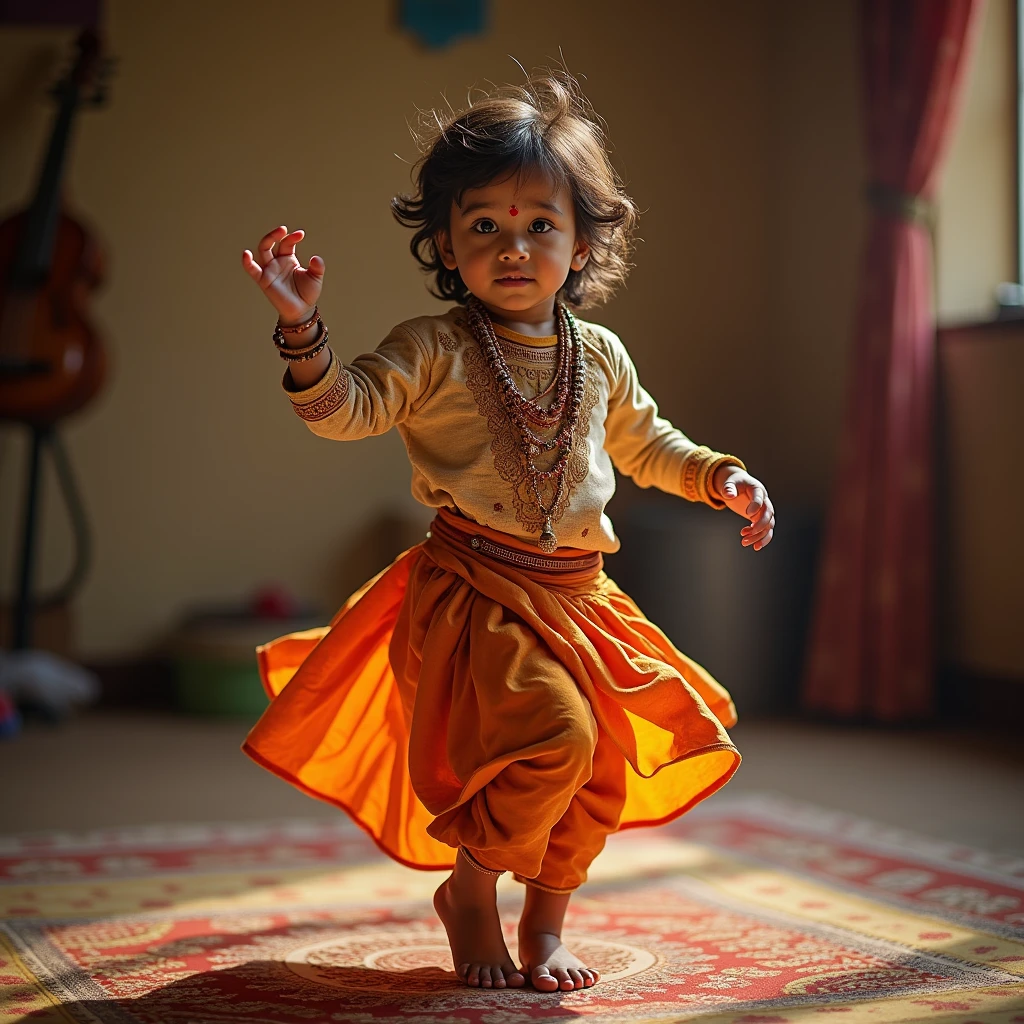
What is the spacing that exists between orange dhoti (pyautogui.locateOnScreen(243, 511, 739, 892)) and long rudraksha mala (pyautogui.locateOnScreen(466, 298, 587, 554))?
68 millimetres

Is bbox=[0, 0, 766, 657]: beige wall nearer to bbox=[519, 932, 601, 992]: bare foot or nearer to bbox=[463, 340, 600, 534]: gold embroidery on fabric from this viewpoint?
bbox=[463, 340, 600, 534]: gold embroidery on fabric

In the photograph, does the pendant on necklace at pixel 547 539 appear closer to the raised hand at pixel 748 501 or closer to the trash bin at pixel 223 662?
the raised hand at pixel 748 501

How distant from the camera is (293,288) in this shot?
1509mm

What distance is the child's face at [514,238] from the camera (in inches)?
65.3

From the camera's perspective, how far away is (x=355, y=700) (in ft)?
5.97

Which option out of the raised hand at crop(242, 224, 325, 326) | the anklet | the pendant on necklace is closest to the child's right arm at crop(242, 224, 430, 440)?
the raised hand at crop(242, 224, 325, 326)

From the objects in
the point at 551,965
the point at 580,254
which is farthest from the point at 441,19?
the point at 551,965

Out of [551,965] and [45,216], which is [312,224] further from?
[551,965]

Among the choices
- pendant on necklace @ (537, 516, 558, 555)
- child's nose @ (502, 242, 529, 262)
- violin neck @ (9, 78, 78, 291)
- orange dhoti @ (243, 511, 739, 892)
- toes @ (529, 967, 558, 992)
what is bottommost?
toes @ (529, 967, 558, 992)

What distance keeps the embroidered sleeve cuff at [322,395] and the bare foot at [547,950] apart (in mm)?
617

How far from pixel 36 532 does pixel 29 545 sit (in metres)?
0.07

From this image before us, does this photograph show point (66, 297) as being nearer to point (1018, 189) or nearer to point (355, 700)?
point (355, 700)

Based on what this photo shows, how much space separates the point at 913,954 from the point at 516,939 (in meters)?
0.50

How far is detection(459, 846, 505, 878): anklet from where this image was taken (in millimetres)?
1592
